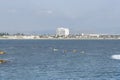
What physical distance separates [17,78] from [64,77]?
773 cm

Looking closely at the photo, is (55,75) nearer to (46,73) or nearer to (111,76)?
(46,73)

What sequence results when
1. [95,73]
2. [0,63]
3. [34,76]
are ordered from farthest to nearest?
[0,63], [95,73], [34,76]

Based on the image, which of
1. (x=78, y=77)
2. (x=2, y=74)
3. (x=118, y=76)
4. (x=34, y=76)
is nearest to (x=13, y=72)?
(x=2, y=74)

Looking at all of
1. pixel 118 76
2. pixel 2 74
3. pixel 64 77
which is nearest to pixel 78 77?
pixel 64 77

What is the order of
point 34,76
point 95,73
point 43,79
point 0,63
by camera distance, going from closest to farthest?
point 43,79, point 34,76, point 95,73, point 0,63

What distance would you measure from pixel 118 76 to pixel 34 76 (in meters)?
14.1

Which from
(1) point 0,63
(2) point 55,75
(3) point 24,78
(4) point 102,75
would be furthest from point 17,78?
(1) point 0,63

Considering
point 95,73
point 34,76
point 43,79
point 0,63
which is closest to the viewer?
point 43,79

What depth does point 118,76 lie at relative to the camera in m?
69.8

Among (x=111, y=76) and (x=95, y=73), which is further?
(x=95, y=73)

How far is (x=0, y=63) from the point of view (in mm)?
99625

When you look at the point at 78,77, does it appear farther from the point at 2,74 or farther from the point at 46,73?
the point at 2,74

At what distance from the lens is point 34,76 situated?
7125cm

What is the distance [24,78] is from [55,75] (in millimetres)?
6377
